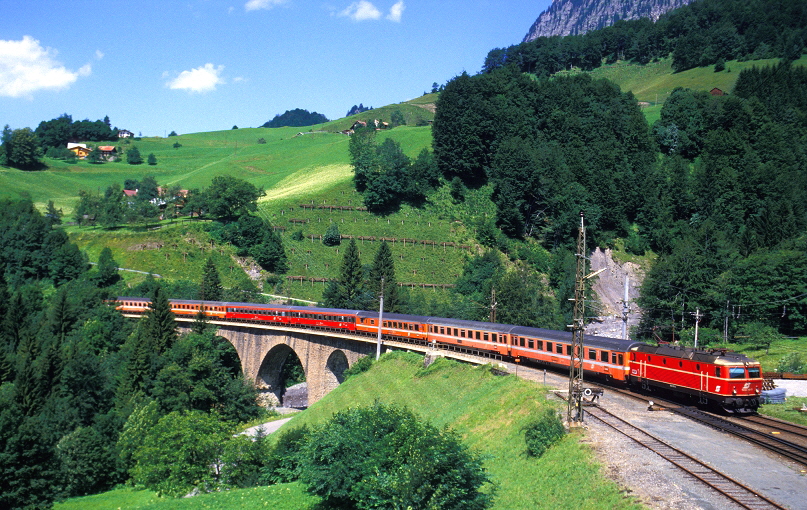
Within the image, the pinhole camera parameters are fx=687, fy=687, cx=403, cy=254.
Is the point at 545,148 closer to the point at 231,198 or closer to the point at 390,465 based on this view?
the point at 231,198

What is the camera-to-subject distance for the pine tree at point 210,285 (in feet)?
252

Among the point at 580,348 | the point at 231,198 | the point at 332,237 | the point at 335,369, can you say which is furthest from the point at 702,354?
the point at 231,198

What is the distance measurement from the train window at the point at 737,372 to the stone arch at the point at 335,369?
36878 millimetres

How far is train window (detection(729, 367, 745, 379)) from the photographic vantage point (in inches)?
1041

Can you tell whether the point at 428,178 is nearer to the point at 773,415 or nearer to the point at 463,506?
the point at 773,415

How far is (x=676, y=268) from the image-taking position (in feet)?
208

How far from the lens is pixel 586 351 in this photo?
35.4m

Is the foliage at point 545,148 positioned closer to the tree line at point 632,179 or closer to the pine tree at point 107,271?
the tree line at point 632,179

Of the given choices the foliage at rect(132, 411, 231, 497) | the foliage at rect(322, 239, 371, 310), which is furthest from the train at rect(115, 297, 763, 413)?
the foliage at rect(132, 411, 231, 497)

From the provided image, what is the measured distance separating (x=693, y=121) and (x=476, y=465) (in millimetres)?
93235

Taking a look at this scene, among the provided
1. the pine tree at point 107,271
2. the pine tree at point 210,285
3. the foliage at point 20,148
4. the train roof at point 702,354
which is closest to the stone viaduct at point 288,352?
the pine tree at point 210,285

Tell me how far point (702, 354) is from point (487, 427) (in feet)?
30.6

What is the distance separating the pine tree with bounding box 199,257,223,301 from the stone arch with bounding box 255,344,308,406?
13.0 metres

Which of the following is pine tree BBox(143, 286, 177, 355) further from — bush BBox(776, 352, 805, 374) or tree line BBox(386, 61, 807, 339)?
bush BBox(776, 352, 805, 374)
